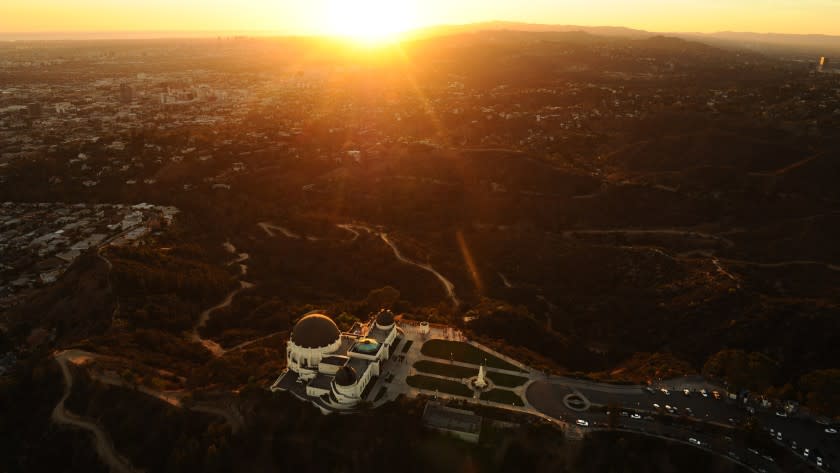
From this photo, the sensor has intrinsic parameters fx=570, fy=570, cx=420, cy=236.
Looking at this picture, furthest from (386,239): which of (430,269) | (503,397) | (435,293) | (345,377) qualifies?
(503,397)

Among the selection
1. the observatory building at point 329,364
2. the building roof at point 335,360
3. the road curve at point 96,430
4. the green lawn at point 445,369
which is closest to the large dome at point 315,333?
the observatory building at point 329,364

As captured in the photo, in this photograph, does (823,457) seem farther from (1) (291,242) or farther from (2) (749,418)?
(1) (291,242)

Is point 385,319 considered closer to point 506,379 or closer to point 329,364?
point 329,364

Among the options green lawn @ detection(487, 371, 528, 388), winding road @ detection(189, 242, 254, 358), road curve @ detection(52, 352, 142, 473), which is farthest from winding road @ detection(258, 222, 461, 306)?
road curve @ detection(52, 352, 142, 473)

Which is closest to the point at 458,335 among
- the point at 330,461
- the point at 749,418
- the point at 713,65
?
the point at 330,461

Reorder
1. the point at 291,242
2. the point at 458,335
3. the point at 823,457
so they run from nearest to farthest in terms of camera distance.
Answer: the point at 823,457
the point at 458,335
the point at 291,242

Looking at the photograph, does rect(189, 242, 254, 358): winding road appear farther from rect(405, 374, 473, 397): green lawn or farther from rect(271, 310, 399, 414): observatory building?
rect(405, 374, 473, 397): green lawn
